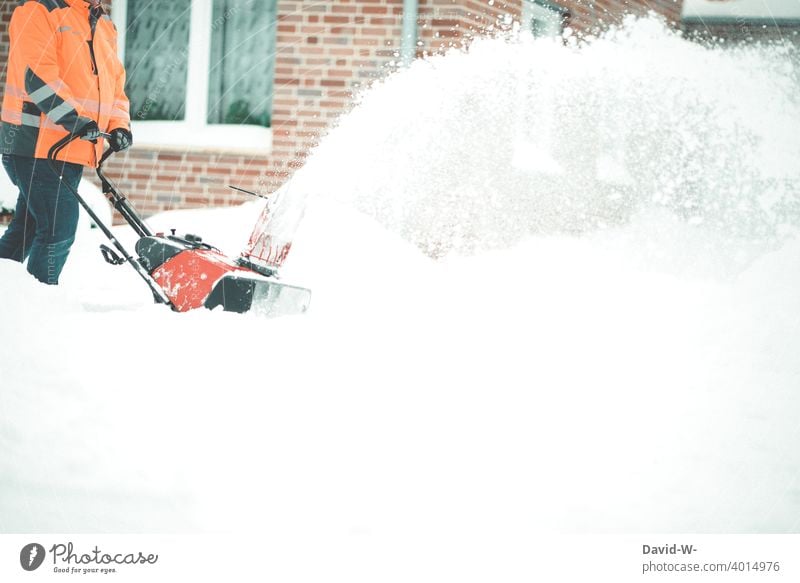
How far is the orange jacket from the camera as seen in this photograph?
144 cm

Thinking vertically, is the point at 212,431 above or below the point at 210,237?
below

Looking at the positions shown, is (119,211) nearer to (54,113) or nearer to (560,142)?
(54,113)

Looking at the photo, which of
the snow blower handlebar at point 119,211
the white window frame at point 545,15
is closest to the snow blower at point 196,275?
the snow blower handlebar at point 119,211

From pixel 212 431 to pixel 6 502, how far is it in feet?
1.18

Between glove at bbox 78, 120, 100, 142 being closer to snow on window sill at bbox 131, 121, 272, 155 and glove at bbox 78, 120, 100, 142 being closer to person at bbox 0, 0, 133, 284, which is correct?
person at bbox 0, 0, 133, 284

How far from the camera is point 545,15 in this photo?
1.70m

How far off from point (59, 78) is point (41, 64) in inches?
1.6

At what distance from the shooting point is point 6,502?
1.24 m

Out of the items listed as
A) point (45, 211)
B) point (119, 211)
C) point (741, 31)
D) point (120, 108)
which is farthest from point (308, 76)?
point (741, 31)

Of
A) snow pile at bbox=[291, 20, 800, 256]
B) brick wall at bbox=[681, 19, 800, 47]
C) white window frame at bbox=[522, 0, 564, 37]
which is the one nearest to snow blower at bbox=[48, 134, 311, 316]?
snow pile at bbox=[291, 20, 800, 256]

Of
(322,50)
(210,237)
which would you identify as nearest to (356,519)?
(210,237)

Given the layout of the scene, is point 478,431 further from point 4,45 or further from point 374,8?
point 4,45

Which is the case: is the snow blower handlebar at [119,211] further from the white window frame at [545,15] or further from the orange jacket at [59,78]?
the white window frame at [545,15]

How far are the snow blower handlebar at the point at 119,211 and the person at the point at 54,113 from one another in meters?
0.01
